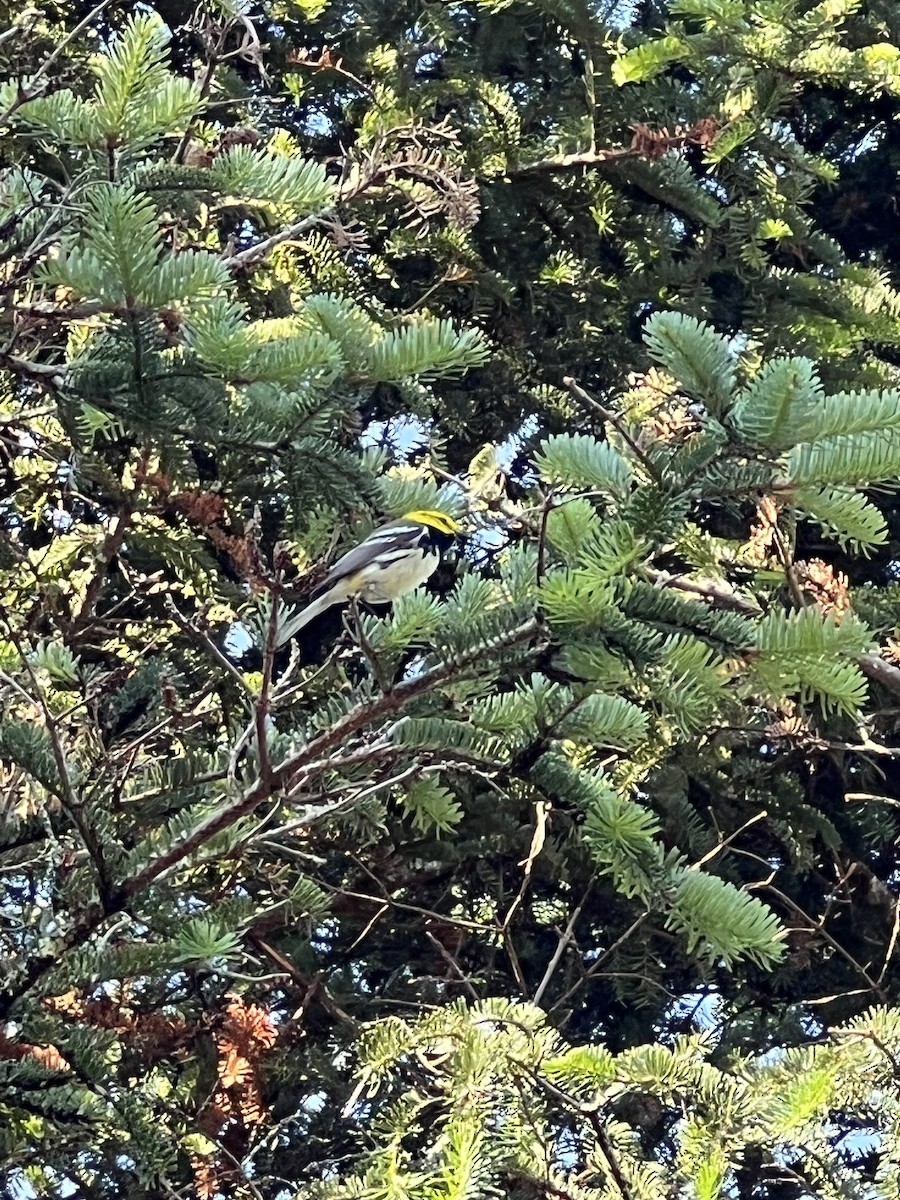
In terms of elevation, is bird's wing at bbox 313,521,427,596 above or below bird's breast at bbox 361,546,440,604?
above

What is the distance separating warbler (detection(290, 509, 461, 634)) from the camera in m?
3.03

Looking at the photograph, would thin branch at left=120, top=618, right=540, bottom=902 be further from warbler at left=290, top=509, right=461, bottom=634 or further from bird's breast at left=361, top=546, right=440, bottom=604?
bird's breast at left=361, top=546, right=440, bottom=604

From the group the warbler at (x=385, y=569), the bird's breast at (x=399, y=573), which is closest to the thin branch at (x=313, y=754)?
the warbler at (x=385, y=569)

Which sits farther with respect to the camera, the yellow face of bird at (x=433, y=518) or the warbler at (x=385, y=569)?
the warbler at (x=385, y=569)

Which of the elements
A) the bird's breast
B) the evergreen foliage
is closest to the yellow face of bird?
the evergreen foliage

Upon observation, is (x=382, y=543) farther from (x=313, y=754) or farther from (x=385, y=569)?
(x=313, y=754)

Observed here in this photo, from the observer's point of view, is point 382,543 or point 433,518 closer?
point 433,518

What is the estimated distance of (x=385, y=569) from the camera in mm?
3262

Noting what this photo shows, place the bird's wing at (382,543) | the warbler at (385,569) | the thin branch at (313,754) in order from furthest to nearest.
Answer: the warbler at (385,569) < the bird's wing at (382,543) < the thin branch at (313,754)

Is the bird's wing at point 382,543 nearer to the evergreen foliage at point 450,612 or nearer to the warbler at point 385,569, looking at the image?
the warbler at point 385,569

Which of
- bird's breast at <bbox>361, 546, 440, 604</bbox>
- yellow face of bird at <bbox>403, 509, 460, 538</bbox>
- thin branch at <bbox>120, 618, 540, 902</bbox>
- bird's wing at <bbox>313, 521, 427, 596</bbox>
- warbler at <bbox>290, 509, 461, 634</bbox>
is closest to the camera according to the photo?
thin branch at <bbox>120, 618, 540, 902</bbox>

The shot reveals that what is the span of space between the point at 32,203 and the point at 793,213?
8.08 feet

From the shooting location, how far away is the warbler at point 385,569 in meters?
3.03

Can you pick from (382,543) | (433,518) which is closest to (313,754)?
(433,518)
